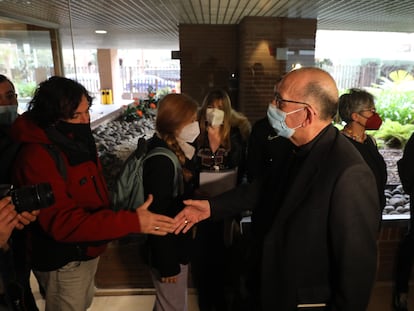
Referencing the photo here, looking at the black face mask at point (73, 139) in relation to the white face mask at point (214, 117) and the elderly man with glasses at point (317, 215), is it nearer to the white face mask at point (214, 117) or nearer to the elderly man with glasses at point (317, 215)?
the elderly man with glasses at point (317, 215)

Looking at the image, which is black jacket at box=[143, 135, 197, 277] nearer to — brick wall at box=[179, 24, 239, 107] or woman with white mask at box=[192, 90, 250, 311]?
woman with white mask at box=[192, 90, 250, 311]

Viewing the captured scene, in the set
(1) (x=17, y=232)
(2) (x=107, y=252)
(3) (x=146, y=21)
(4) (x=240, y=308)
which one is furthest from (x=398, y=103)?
(1) (x=17, y=232)

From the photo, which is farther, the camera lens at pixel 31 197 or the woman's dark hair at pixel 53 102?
the woman's dark hair at pixel 53 102

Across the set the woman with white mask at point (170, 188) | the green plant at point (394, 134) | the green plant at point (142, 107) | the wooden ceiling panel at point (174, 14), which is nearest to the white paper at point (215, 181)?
the woman with white mask at point (170, 188)

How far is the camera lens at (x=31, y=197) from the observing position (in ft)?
3.64

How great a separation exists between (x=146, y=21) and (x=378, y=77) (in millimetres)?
3725

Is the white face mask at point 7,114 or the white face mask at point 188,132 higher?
the white face mask at point 7,114

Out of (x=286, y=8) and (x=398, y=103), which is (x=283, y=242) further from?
(x=398, y=103)

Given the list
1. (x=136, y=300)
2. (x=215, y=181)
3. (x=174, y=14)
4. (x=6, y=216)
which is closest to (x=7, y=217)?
(x=6, y=216)

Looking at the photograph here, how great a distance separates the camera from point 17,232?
58.8 inches

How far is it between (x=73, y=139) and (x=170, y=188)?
1.59 feet

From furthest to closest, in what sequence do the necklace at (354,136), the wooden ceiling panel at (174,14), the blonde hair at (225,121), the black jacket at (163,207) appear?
the wooden ceiling panel at (174,14) → the blonde hair at (225,121) → the necklace at (354,136) → the black jacket at (163,207)

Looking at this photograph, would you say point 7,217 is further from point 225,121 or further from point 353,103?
point 353,103

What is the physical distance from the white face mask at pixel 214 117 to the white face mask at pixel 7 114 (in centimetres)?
134
